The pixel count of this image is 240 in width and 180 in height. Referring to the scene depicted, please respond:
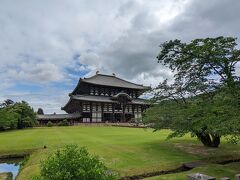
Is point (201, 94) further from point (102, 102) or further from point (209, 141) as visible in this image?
point (102, 102)

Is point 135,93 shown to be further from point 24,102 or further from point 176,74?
point 176,74

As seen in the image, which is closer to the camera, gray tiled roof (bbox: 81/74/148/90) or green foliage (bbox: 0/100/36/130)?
green foliage (bbox: 0/100/36/130)

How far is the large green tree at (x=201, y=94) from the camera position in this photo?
16.3 m

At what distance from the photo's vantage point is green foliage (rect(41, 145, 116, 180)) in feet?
27.0

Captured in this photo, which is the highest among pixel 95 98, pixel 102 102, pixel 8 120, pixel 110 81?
pixel 110 81

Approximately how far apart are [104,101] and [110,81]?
40.1 ft

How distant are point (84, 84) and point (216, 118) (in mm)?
66912

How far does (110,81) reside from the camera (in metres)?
88.6

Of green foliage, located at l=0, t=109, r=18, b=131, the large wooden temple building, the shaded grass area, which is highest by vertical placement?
the large wooden temple building

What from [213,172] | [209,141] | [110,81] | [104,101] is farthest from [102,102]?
[213,172]

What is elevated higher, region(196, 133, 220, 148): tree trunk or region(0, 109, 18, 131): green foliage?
region(0, 109, 18, 131): green foliage

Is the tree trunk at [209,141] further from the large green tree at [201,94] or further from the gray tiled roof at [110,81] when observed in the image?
the gray tiled roof at [110,81]

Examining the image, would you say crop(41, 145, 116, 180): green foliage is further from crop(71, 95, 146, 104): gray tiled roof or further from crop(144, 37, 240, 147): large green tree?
crop(71, 95, 146, 104): gray tiled roof

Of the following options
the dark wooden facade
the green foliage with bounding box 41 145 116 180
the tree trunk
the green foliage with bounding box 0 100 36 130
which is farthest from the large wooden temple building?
the green foliage with bounding box 41 145 116 180
